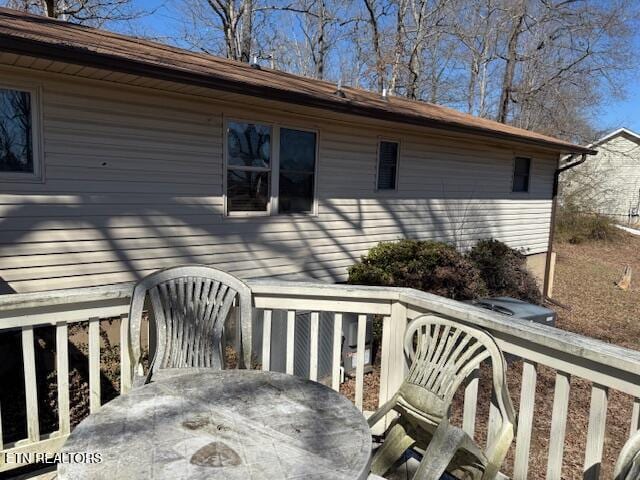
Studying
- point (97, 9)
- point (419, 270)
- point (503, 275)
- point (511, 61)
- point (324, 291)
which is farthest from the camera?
point (511, 61)

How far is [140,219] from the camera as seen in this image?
5375mm

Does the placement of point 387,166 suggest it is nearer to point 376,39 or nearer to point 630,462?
point 630,462

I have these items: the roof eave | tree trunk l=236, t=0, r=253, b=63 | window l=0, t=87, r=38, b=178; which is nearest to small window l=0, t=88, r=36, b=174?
window l=0, t=87, r=38, b=178

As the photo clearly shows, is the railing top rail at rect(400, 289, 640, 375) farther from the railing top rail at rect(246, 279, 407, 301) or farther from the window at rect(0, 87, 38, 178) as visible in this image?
the window at rect(0, 87, 38, 178)

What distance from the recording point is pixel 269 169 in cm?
643

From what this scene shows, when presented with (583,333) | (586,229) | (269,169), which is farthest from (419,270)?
(586,229)

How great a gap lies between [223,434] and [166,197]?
14.5ft

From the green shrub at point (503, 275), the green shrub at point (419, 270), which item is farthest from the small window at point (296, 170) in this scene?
the green shrub at point (503, 275)

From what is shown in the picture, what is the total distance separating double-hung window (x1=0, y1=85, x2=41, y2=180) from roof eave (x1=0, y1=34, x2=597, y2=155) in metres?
0.78

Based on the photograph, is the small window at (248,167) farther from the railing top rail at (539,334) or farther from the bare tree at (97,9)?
the bare tree at (97,9)

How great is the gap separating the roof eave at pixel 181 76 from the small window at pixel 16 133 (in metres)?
0.82

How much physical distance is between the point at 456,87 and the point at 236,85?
20.4 m

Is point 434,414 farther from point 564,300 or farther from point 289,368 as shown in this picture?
point 564,300

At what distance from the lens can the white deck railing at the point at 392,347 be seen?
1.77 m
